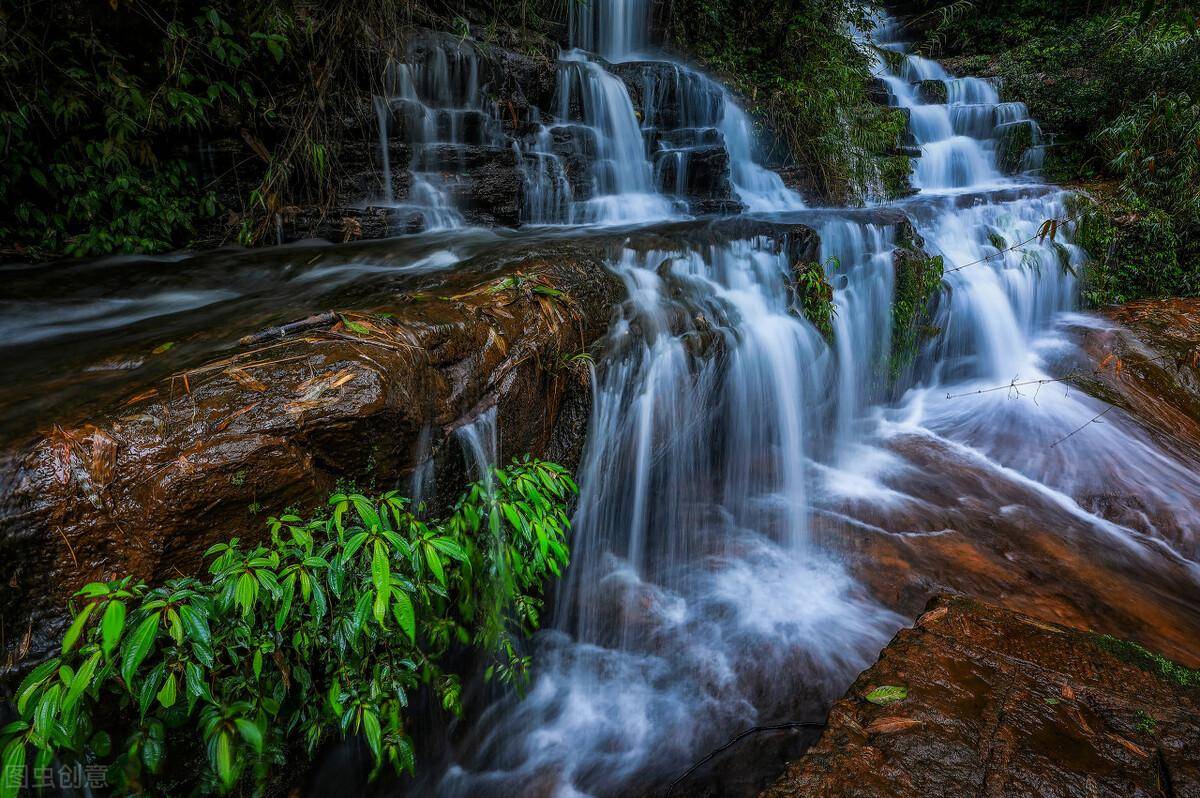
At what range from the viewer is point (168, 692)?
137 cm

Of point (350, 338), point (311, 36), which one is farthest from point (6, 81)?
point (350, 338)

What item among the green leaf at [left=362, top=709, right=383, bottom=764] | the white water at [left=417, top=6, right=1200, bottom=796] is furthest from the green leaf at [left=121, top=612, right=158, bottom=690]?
the white water at [left=417, top=6, right=1200, bottom=796]

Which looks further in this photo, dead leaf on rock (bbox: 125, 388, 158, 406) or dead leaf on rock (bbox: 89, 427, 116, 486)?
dead leaf on rock (bbox: 125, 388, 158, 406)

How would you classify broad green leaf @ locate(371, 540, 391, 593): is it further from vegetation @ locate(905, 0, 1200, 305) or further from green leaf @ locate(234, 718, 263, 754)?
vegetation @ locate(905, 0, 1200, 305)

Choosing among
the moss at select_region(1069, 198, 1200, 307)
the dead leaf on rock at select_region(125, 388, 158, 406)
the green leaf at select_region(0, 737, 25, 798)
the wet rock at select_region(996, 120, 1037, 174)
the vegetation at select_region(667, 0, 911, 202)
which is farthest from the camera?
the wet rock at select_region(996, 120, 1037, 174)

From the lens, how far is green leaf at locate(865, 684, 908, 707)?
1.62 meters

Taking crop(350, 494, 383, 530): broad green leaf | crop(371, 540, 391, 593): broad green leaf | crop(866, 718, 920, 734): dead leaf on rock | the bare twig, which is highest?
crop(350, 494, 383, 530): broad green leaf

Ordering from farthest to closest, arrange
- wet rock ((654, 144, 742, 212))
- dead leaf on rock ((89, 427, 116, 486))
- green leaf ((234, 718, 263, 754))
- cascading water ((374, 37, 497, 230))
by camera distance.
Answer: wet rock ((654, 144, 742, 212)) → cascading water ((374, 37, 497, 230)) → dead leaf on rock ((89, 427, 116, 486)) → green leaf ((234, 718, 263, 754))

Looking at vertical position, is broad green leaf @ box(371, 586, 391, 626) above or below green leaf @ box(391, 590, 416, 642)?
above

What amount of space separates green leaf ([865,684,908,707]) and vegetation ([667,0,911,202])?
8136mm

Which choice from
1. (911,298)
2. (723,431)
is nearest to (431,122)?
(723,431)

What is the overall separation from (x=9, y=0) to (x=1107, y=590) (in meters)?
8.98

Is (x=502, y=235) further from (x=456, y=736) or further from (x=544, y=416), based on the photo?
(x=456, y=736)

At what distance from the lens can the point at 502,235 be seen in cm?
516
